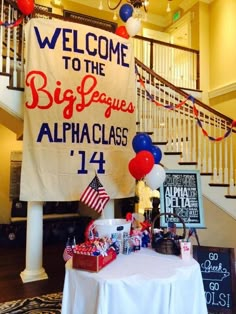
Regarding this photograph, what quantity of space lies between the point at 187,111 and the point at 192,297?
297 cm

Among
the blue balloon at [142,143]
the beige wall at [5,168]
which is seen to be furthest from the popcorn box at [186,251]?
the beige wall at [5,168]

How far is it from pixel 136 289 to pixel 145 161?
4.47ft

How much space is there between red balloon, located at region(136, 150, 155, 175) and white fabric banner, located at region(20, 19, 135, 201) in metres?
0.81

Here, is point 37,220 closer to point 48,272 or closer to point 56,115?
point 48,272

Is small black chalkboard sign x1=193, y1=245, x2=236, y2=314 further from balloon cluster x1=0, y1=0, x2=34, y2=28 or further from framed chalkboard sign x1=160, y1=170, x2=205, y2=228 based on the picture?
balloon cluster x1=0, y1=0, x2=34, y2=28

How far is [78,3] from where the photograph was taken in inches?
270

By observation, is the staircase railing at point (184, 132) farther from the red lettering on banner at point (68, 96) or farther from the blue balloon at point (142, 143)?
the blue balloon at point (142, 143)

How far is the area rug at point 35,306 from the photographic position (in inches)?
103

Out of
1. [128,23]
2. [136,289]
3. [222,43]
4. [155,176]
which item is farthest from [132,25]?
[222,43]

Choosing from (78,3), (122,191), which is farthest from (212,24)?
(122,191)

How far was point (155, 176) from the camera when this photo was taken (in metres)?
2.75

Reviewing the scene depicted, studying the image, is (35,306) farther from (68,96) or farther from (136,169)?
(68,96)

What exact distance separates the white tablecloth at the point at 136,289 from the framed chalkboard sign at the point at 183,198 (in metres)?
1.15

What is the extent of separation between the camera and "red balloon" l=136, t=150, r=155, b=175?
8.81 feet
